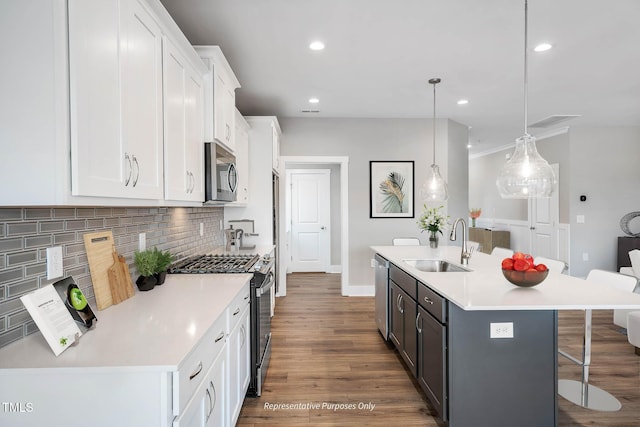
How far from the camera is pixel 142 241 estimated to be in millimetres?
2248

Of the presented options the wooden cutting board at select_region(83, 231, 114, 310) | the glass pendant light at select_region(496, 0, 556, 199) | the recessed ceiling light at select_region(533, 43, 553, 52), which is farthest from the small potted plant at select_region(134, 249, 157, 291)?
the recessed ceiling light at select_region(533, 43, 553, 52)

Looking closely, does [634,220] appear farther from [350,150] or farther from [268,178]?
[268,178]

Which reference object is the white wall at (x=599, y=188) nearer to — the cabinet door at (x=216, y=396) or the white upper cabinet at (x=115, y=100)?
the cabinet door at (x=216, y=396)

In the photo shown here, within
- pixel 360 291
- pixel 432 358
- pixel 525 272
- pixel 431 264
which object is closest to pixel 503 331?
pixel 525 272

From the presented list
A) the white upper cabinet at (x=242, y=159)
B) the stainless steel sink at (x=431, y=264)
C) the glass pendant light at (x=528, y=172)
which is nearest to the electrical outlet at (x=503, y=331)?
the glass pendant light at (x=528, y=172)

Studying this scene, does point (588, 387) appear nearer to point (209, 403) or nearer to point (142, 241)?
point (209, 403)

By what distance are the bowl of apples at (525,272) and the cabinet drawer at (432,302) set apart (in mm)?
424

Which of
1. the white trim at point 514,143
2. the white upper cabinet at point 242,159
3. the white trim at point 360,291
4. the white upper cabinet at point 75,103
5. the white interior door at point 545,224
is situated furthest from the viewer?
the white interior door at point 545,224

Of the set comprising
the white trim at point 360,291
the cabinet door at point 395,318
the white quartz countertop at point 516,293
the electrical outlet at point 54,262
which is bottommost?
the white trim at point 360,291

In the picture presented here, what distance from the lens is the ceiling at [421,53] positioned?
8.22 feet

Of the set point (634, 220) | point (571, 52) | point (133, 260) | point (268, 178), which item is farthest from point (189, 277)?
point (634, 220)

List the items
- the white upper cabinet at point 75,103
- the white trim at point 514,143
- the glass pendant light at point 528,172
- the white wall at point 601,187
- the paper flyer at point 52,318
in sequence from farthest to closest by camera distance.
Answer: the white trim at point 514,143 < the white wall at point 601,187 < the glass pendant light at point 528,172 < the paper flyer at point 52,318 < the white upper cabinet at point 75,103

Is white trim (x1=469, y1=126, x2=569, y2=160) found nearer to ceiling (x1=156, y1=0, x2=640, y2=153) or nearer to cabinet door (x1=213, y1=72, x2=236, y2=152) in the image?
ceiling (x1=156, y1=0, x2=640, y2=153)

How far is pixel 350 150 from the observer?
551cm
